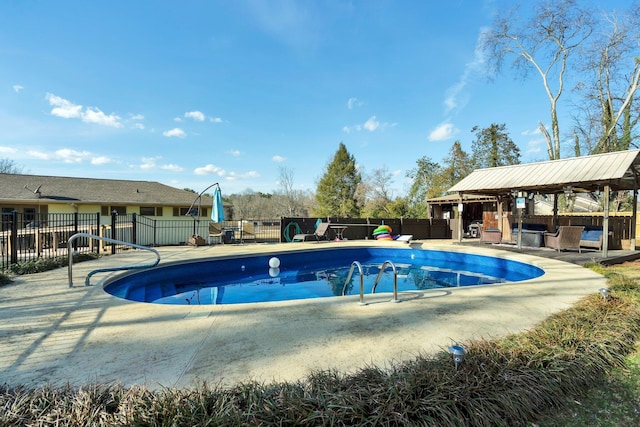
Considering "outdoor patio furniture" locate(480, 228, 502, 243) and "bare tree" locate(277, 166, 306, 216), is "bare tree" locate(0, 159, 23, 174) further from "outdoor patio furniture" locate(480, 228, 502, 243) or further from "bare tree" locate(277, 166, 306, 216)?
"outdoor patio furniture" locate(480, 228, 502, 243)

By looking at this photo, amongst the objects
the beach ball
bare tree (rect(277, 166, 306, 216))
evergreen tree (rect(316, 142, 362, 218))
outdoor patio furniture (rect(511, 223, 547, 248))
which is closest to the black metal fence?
the beach ball

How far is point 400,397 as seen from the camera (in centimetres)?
197

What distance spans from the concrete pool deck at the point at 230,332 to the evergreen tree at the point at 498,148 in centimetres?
2540

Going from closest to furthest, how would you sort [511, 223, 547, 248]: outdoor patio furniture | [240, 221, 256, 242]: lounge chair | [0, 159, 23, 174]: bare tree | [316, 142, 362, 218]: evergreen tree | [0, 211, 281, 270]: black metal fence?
[0, 211, 281, 270]: black metal fence → [511, 223, 547, 248]: outdoor patio furniture → [240, 221, 256, 242]: lounge chair → [316, 142, 362, 218]: evergreen tree → [0, 159, 23, 174]: bare tree

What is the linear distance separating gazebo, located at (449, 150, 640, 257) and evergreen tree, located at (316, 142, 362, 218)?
50.5ft

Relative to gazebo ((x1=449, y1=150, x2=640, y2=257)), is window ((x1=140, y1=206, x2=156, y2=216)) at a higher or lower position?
lower

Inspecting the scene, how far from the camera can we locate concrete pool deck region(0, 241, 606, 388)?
2432 millimetres

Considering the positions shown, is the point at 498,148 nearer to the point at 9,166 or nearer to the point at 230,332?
the point at 230,332

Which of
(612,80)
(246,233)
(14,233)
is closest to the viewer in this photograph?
(14,233)

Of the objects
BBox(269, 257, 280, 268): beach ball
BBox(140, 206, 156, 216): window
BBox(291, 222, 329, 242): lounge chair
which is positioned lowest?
BBox(269, 257, 280, 268): beach ball

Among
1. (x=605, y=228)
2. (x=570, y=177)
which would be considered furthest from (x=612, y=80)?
(x=605, y=228)

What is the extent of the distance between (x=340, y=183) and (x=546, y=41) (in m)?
17.9

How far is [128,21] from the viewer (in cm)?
929

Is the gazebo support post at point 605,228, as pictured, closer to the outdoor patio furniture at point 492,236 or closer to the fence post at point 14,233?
the outdoor patio furniture at point 492,236
